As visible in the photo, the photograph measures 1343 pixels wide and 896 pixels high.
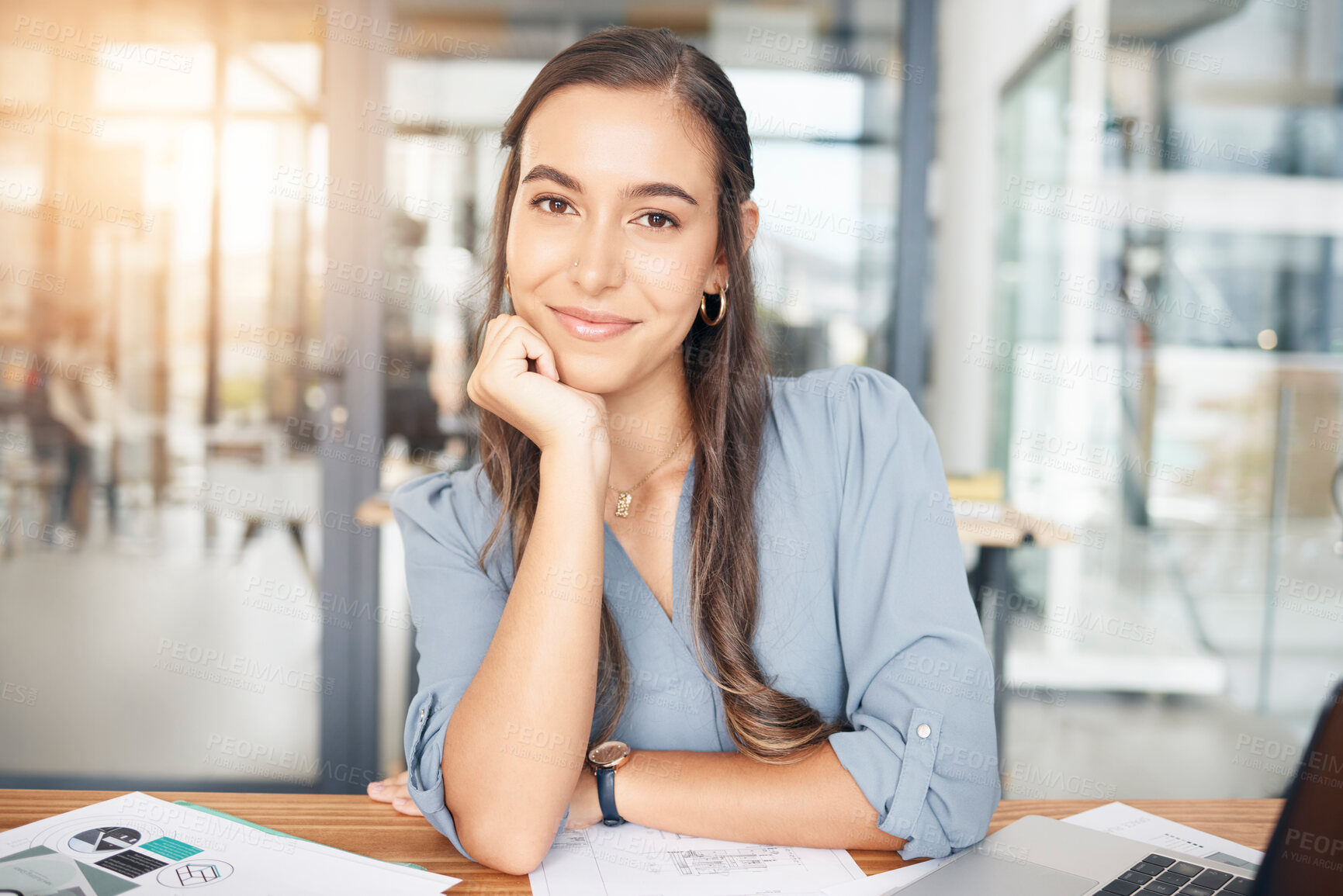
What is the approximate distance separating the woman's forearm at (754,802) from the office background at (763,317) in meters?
2.00

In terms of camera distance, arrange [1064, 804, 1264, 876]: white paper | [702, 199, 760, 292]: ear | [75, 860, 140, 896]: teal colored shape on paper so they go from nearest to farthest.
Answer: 1. [75, 860, 140, 896]: teal colored shape on paper
2. [1064, 804, 1264, 876]: white paper
3. [702, 199, 760, 292]: ear

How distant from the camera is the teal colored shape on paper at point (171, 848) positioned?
791 millimetres

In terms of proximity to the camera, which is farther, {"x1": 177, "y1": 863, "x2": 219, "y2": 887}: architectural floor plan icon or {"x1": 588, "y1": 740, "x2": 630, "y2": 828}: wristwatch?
{"x1": 588, "y1": 740, "x2": 630, "y2": 828}: wristwatch

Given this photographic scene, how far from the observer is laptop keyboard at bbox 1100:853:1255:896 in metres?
0.76

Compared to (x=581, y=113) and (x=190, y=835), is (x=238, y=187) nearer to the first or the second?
(x=581, y=113)

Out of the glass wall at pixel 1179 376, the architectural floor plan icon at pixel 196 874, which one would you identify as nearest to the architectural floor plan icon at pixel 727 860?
the architectural floor plan icon at pixel 196 874

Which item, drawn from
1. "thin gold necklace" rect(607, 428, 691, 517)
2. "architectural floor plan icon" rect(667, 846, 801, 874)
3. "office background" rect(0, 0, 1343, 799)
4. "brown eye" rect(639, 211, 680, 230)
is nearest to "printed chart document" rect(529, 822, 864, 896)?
"architectural floor plan icon" rect(667, 846, 801, 874)

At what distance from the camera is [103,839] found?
81 centimetres

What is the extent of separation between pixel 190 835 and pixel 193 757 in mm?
2510

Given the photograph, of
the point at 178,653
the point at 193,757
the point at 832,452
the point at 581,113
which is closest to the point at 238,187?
the point at 178,653

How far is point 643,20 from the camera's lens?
3.59m

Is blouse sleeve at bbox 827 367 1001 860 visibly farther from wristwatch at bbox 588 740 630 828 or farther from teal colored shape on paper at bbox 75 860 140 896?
teal colored shape on paper at bbox 75 860 140 896

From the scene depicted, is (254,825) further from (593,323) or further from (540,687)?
(593,323)

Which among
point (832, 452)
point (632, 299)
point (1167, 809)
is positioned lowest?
point (1167, 809)
